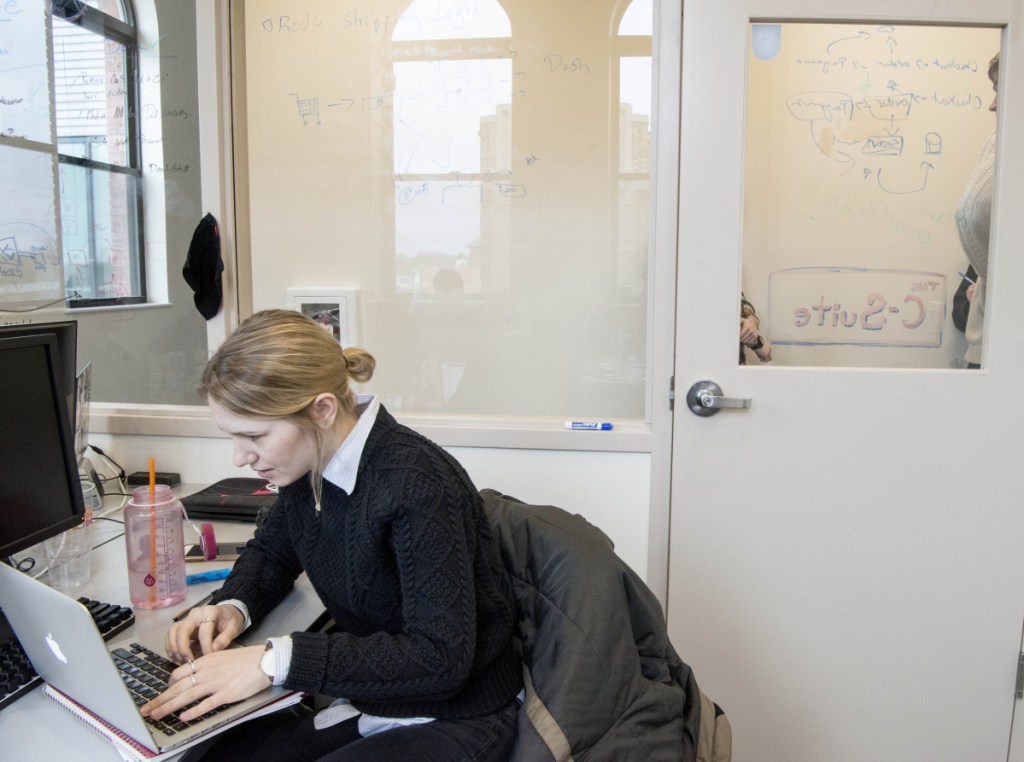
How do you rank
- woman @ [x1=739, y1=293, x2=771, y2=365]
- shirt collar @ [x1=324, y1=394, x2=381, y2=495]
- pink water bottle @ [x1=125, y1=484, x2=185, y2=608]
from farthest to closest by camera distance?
1. woman @ [x1=739, y1=293, x2=771, y2=365]
2. pink water bottle @ [x1=125, y1=484, x2=185, y2=608]
3. shirt collar @ [x1=324, y1=394, x2=381, y2=495]

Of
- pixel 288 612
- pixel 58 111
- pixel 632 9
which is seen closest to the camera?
pixel 288 612

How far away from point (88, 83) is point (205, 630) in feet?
5.75

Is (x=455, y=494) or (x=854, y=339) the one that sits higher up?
(x=854, y=339)

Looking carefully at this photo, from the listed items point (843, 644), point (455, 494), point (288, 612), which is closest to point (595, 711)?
point (455, 494)

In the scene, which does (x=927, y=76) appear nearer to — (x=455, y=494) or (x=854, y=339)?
(x=854, y=339)

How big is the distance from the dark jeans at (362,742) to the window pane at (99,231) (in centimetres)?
147

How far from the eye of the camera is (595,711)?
110 cm

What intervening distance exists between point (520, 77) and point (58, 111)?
4.25 ft

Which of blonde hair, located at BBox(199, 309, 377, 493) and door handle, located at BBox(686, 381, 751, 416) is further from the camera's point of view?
door handle, located at BBox(686, 381, 751, 416)

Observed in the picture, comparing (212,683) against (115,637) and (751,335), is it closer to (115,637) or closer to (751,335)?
(115,637)

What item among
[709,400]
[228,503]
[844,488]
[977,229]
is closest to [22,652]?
[228,503]

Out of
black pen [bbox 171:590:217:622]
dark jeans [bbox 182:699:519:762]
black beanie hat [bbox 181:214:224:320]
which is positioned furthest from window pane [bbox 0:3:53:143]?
dark jeans [bbox 182:699:519:762]

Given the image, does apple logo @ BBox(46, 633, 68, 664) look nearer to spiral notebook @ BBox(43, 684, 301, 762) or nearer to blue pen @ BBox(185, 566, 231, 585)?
spiral notebook @ BBox(43, 684, 301, 762)

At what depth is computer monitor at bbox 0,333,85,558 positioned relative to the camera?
1.21 m
